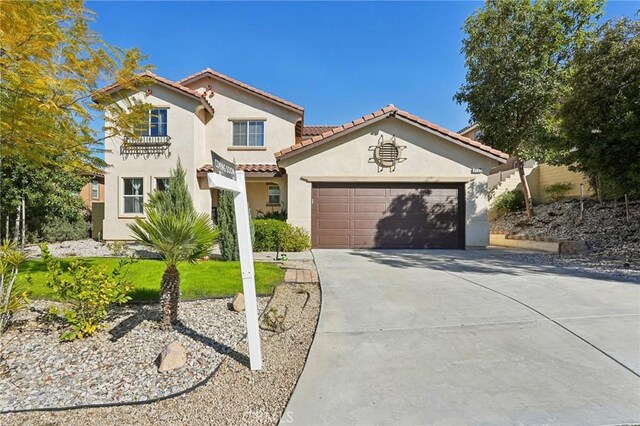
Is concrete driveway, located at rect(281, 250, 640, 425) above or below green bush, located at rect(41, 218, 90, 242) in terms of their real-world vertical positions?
below

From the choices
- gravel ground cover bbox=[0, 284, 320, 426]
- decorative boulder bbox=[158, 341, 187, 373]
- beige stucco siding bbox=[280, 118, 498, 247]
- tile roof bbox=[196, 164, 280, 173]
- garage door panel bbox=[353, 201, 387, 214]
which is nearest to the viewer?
gravel ground cover bbox=[0, 284, 320, 426]

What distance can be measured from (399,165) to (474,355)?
947 cm

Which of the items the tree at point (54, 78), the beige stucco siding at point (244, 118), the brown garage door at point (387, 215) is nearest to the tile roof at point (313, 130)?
the beige stucco siding at point (244, 118)

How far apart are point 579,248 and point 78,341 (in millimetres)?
13570

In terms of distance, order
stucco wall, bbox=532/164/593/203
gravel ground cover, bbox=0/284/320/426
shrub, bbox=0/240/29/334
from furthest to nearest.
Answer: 1. stucco wall, bbox=532/164/593/203
2. shrub, bbox=0/240/29/334
3. gravel ground cover, bbox=0/284/320/426

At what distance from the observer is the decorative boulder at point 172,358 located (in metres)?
3.55

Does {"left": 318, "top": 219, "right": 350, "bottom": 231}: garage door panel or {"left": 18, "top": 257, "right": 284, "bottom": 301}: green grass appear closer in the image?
{"left": 18, "top": 257, "right": 284, "bottom": 301}: green grass

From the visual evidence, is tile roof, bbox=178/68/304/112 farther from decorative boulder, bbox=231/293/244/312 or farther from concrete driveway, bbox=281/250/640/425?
decorative boulder, bbox=231/293/244/312

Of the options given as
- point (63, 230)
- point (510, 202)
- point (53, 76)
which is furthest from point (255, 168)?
point (510, 202)

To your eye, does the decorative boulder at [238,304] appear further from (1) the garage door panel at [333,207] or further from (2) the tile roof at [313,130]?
(2) the tile roof at [313,130]

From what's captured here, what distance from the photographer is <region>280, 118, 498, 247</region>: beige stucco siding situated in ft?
40.3

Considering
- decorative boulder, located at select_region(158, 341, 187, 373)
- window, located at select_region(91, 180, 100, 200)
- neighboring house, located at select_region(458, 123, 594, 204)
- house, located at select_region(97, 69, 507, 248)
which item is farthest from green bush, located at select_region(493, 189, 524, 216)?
window, located at select_region(91, 180, 100, 200)

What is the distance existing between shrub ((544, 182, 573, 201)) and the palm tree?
20.4 metres

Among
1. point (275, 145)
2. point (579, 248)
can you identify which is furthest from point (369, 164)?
point (579, 248)
